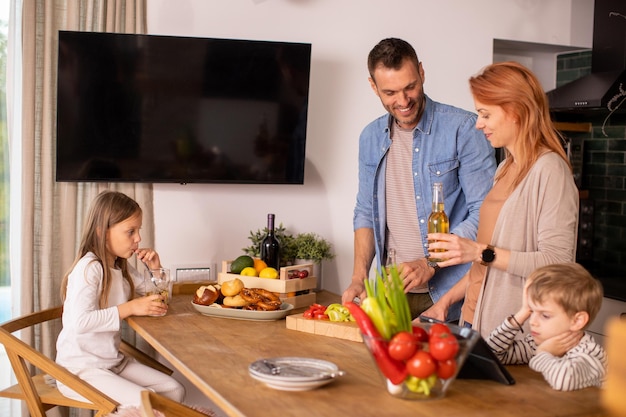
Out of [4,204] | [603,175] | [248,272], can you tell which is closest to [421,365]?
[248,272]

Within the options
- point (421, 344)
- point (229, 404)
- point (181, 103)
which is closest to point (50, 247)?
point (181, 103)

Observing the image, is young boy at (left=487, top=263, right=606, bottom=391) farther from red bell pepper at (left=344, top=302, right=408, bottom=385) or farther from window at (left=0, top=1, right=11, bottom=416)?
window at (left=0, top=1, right=11, bottom=416)

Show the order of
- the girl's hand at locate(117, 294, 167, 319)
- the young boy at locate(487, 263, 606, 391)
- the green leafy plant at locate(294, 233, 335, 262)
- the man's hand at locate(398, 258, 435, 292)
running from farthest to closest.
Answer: the green leafy plant at locate(294, 233, 335, 262)
the girl's hand at locate(117, 294, 167, 319)
the man's hand at locate(398, 258, 435, 292)
the young boy at locate(487, 263, 606, 391)

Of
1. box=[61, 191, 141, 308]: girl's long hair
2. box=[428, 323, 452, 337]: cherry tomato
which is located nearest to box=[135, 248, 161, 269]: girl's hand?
box=[61, 191, 141, 308]: girl's long hair

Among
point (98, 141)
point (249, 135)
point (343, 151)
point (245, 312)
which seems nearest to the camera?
point (245, 312)

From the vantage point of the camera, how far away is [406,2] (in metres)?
4.43

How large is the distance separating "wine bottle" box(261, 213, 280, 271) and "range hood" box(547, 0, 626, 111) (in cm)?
189

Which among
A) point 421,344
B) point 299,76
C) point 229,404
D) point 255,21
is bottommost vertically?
point 229,404

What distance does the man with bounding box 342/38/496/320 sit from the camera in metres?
3.04

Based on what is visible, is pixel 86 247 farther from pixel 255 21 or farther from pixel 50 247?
pixel 255 21

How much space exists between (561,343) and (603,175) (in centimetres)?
311

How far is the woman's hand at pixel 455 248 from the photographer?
2.42 m

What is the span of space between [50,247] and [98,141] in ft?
1.68

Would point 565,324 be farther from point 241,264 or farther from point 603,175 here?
point 603,175
